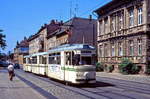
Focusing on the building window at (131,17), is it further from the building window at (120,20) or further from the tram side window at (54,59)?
the tram side window at (54,59)

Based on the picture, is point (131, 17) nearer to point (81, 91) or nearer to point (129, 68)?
point (129, 68)

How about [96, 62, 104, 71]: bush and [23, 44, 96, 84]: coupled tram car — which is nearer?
[23, 44, 96, 84]: coupled tram car

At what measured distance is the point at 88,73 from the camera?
71.6 feet

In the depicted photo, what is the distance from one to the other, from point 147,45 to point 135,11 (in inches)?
211

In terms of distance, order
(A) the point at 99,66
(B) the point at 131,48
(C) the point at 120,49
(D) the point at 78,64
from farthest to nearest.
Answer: (A) the point at 99,66 → (C) the point at 120,49 → (B) the point at 131,48 → (D) the point at 78,64

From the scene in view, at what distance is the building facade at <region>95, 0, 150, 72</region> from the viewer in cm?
4141

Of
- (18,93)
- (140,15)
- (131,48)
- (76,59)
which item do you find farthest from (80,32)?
(18,93)

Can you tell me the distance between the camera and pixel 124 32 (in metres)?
47.1

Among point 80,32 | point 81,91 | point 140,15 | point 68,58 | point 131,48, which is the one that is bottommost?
point 81,91

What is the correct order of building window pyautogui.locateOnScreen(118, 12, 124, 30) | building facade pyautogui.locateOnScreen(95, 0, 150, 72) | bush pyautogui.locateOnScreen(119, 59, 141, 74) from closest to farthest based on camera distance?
building facade pyautogui.locateOnScreen(95, 0, 150, 72) → bush pyautogui.locateOnScreen(119, 59, 141, 74) → building window pyautogui.locateOnScreen(118, 12, 124, 30)

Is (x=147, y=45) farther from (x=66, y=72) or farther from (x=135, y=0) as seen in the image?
(x=66, y=72)

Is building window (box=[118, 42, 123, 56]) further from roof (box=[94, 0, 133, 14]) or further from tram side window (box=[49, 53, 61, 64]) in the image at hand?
tram side window (box=[49, 53, 61, 64])

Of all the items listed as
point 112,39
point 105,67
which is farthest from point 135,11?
point 105,67

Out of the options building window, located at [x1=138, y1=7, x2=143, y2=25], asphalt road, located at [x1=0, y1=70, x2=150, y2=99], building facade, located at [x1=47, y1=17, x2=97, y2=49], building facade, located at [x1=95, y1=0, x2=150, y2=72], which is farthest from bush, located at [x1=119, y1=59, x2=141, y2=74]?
building facade, located at [x1=47, y1=17, x2=97, y2=49]
